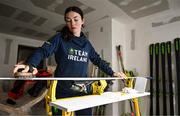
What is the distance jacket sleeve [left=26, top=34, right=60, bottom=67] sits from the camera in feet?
2.68

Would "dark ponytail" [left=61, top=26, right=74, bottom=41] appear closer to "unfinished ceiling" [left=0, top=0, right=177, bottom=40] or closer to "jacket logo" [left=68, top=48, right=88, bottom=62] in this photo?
"jacket logo" [left=68, top=48, right=88, bottom=62]

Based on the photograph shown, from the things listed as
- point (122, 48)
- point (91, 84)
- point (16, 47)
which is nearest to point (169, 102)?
point (122, 48)

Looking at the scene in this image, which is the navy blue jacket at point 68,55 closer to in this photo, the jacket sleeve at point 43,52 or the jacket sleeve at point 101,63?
the jacket sleeve at point 43,52

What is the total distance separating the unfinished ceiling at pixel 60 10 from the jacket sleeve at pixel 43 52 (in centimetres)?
173

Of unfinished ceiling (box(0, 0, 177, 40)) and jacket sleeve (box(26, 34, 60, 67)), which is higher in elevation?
unfinished ceiling (box(0, 0, 177, 40))

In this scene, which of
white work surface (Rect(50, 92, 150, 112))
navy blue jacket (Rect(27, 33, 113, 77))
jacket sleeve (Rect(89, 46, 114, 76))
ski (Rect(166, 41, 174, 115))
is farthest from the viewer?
ski (Rect(166, 41, 174, 115))

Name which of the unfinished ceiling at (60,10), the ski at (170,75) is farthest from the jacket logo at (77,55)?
the ski at (170,75)

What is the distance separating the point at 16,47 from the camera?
4777mm

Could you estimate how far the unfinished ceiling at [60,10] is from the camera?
2566mm

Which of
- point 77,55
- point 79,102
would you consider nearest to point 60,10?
point 77,55

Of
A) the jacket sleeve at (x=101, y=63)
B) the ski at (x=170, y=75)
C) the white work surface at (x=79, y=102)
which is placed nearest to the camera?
the white work surface at (x=79, y=102)

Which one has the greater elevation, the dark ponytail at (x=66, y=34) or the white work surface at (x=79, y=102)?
the dark ponytail at (x=66, y=34)

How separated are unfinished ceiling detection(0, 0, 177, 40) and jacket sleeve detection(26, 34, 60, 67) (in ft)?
5.66

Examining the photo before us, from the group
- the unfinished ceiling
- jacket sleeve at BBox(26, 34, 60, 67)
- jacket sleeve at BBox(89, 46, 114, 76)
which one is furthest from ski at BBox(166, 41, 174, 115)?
jacket sleeve at BBox(26, 34, 60, 67)
